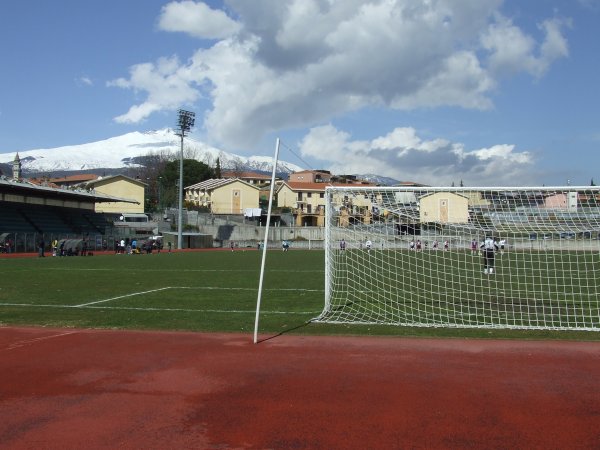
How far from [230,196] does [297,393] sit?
90.4m

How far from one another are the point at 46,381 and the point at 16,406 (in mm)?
1000

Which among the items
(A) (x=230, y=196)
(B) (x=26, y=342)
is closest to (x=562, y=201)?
(B) (x=26, y=342)

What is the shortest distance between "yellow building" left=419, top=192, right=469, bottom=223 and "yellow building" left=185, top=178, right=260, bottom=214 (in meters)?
79.2

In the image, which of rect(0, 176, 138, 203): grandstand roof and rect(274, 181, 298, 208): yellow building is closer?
rect(0, 176, 138, 203): grandstand roof

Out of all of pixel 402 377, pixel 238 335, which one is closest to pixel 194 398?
pixel 402 377

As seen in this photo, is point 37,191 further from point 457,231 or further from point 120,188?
point 457,231

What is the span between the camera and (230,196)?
9581 cm

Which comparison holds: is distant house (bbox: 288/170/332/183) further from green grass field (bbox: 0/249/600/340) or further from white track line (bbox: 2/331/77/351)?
white track line (bbox: 2/331/77/351)

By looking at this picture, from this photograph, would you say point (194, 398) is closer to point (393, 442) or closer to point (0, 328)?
point (393, 442)

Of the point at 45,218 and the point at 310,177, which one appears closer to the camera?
the point at 45,218

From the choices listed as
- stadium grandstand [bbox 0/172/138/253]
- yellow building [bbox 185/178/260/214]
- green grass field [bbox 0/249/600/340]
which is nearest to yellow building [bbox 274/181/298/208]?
yellow building [bbox 185/178/260/214]

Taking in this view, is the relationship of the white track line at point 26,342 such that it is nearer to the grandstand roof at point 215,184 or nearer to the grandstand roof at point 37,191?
the grandstand roof at point 37,191

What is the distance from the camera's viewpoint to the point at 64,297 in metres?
15.5

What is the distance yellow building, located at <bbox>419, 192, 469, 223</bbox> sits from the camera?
13312 mm
